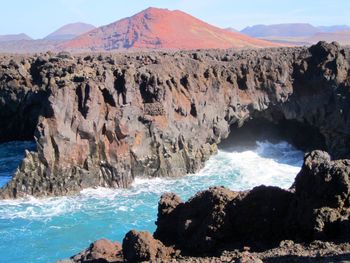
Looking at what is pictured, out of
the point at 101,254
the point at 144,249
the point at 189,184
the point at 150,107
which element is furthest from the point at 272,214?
the point at 150,107

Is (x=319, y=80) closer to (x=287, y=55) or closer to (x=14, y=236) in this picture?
(x=287, y=55)

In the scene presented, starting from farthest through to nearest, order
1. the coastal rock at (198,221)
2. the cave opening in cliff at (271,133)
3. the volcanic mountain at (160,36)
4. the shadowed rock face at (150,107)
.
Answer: the volcanic mountain at (160,36), the cave opening in cliff at (271,133), the shadowed rock face at (150,107), the coastal rock at (198,221)

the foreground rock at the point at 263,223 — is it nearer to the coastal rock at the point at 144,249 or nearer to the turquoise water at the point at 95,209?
the coastal rock at the point at 144,249

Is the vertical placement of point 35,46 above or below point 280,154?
above

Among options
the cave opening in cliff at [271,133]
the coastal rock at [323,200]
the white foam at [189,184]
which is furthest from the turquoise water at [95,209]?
the coastal rock at [323,200]

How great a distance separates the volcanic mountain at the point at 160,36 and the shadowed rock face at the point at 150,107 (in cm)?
3965

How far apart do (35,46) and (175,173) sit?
7083cm

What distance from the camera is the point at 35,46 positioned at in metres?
89.9

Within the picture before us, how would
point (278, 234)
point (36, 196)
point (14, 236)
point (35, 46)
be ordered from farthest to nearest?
point (35, 46) < point (36, 196) < point (14, 236) < point (278, 234)

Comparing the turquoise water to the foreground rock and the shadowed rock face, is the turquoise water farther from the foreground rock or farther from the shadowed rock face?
the foreground rock

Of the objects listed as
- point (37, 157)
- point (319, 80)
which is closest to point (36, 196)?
point (37, 157)

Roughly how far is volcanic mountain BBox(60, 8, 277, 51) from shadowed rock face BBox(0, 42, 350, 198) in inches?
1561

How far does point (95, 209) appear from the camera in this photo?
70.8ft

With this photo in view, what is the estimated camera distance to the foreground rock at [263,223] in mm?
9438
